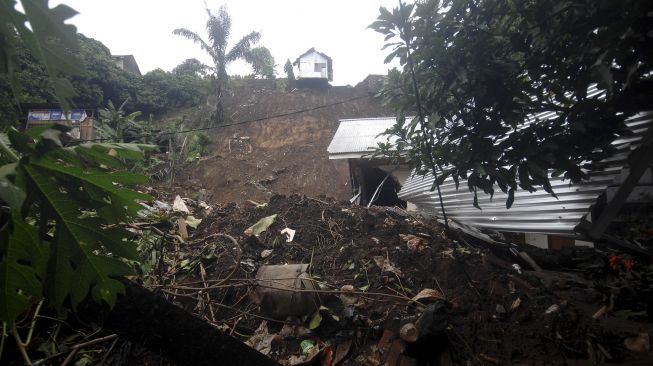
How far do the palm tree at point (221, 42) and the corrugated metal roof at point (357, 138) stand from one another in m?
8.99

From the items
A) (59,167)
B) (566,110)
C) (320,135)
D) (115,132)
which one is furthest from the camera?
(320,135)

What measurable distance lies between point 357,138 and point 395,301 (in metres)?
6.83

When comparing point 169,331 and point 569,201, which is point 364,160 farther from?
point 169,331

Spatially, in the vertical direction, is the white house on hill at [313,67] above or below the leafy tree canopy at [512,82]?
above

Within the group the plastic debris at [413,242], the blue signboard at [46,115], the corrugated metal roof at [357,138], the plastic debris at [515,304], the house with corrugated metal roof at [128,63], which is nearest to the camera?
the plastic debris at [515,304]

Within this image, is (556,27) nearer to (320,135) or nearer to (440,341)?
(440,341)

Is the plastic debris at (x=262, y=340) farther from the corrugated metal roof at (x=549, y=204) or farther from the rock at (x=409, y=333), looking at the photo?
the corrugated metal roof at (x=549, y=204)

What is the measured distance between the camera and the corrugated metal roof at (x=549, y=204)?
2.82 meters

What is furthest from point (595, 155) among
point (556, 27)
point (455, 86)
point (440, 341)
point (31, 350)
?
point (31, 350)

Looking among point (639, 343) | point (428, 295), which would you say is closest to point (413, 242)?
point (428, 295)

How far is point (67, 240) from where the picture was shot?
1.04m

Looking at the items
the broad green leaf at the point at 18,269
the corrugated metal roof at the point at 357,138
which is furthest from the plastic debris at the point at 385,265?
the corrugated metal roof at the point at 357,138

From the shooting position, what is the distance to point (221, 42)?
17.2 m

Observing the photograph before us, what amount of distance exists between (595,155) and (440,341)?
5.65 feet
